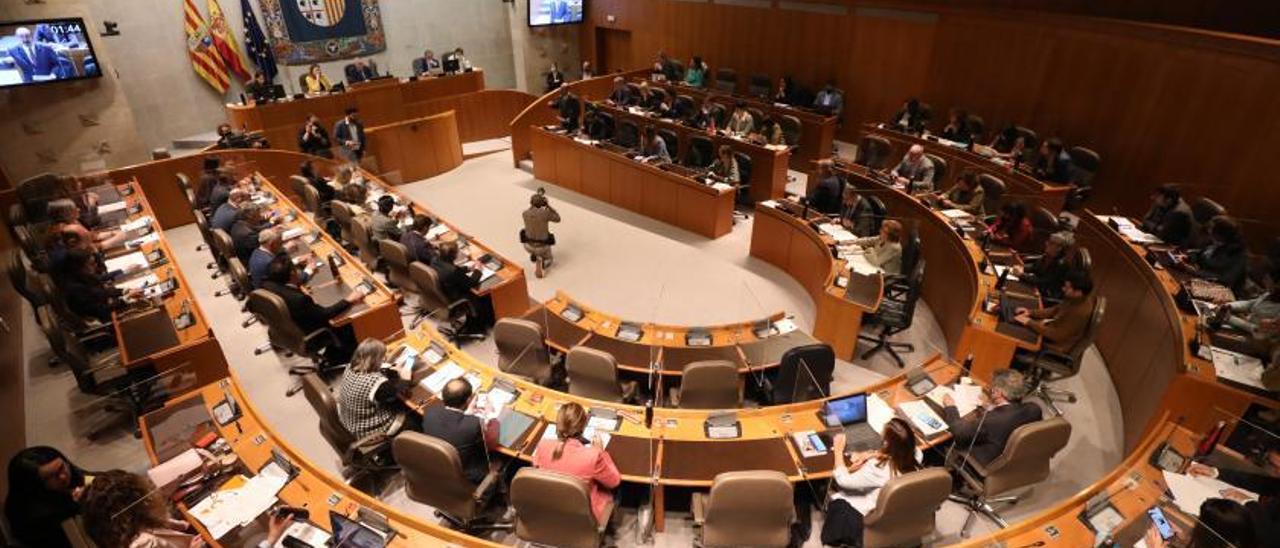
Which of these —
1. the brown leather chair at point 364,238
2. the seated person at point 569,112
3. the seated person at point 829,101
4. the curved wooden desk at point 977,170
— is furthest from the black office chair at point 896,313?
the seated person at point 569,112

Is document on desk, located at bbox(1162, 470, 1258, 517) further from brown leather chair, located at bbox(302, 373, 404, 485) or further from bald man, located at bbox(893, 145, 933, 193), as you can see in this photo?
brown leather chair, located at bbox(302, 373, 404, 485)

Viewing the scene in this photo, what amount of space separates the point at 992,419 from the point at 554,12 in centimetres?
1697

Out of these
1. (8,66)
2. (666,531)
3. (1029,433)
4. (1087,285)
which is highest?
(8,66)

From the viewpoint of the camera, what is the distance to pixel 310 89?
14.1m

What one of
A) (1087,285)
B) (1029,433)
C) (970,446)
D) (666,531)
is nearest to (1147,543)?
(1029,433)

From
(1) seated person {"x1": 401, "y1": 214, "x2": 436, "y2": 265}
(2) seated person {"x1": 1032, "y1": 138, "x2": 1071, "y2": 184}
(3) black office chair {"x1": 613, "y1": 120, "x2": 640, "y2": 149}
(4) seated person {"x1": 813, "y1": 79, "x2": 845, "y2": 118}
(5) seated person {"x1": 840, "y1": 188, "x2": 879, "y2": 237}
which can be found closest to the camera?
(1) seated person {"x1": 401, "y1": 214, "x2": 436, "y2": 265}

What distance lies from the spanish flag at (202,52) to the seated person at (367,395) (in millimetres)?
13028

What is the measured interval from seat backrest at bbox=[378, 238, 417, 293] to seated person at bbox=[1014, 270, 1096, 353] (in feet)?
22.2

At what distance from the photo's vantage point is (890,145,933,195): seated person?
9141 millimetres

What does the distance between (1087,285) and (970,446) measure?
222 centimetres

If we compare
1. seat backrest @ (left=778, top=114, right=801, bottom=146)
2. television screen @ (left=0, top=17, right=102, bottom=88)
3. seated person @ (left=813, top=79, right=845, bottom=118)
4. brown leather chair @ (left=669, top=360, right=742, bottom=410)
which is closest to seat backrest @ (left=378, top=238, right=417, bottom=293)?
brown leather chair @ (left=669, top=360, right=742, bottom=410)

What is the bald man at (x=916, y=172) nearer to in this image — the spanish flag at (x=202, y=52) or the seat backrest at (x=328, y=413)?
the seat backrest at (x=328, y=413)

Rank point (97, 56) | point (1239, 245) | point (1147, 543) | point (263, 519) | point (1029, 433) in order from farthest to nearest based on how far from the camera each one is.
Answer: point (97, 56), point (1239, 245), point (1029, 433), point (263, 519), point (1147, 543)

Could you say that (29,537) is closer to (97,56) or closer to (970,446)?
(970,446)
